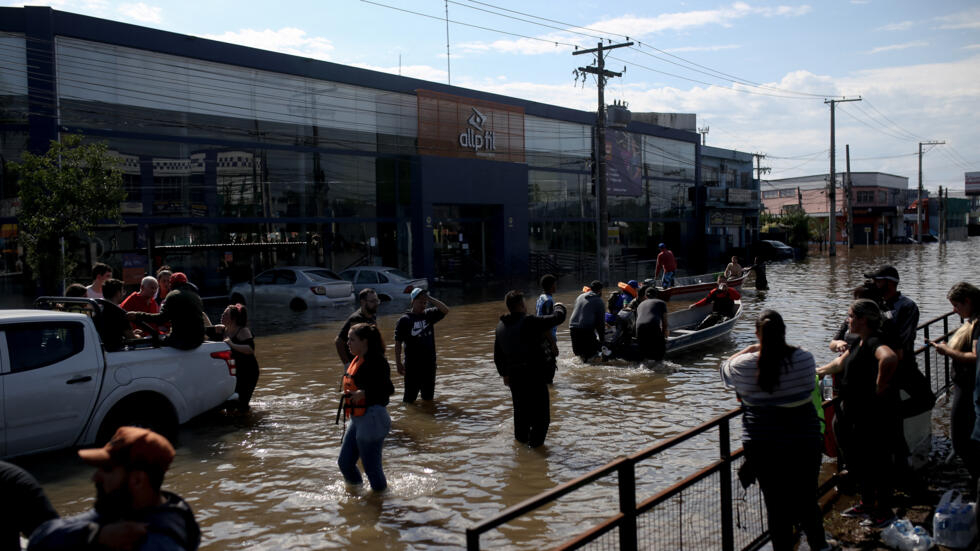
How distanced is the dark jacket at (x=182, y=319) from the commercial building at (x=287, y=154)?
13678 millimetres

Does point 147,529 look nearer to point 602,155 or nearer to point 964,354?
point 964,354

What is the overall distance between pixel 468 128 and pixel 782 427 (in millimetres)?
30294

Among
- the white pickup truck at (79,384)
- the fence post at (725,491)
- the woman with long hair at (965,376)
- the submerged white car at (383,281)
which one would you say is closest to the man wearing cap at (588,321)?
the white pickup truck at (79,384)

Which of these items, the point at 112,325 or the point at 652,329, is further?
the point at 652,329

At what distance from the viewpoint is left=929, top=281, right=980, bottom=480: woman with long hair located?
547 cm

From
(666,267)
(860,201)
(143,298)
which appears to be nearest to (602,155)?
(666,267)

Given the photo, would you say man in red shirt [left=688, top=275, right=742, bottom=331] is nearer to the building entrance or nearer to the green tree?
the green tree

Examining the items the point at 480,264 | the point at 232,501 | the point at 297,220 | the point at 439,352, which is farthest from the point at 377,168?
the point at 232,501

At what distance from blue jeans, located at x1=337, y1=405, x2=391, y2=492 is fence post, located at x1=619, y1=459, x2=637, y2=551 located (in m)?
2.71

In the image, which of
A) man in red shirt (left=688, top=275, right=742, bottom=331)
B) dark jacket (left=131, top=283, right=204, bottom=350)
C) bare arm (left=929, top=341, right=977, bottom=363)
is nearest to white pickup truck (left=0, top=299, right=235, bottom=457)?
dark jacket (left=131, top=283, right=204, bottom=350)

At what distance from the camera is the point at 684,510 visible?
15.7ft

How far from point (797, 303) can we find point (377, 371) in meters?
20.4

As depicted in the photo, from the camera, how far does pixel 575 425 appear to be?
→ 375 inches

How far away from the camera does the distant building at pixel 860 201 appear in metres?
89.6
